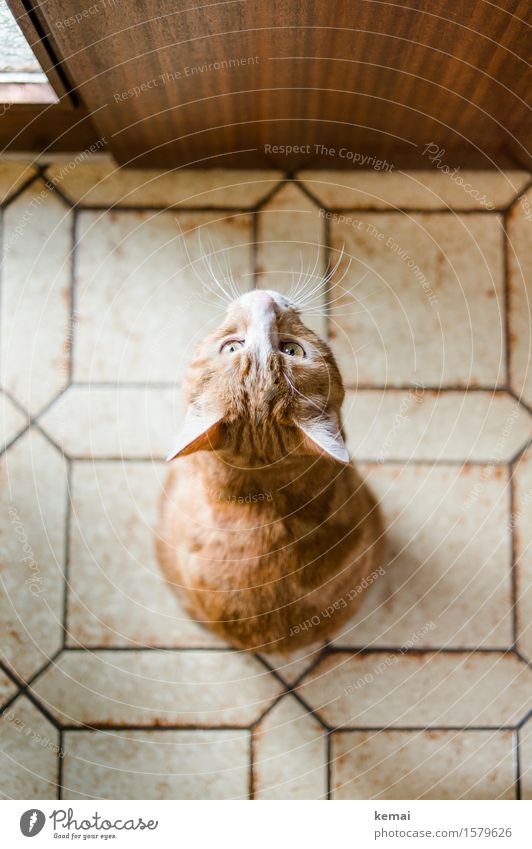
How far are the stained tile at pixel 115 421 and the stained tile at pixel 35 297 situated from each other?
70 millimetres

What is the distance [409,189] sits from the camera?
1.11m

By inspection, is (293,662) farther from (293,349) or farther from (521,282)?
(521,282)

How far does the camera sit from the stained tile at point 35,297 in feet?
3.57

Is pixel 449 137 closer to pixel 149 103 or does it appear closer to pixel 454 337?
pixel 454 337

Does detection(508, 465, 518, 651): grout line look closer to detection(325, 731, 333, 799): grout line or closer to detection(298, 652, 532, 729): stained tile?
detection(298, 652, 532, 729): stained tile

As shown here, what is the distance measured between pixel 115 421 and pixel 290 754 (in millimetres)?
590

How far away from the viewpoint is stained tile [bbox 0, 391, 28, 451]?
108cm

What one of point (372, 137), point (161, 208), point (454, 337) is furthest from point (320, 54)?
point (454, 337)

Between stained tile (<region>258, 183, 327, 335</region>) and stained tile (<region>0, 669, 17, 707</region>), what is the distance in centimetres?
74

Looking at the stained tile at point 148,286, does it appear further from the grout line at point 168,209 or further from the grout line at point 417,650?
the grout line at point 417,650

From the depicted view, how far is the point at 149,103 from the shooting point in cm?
96

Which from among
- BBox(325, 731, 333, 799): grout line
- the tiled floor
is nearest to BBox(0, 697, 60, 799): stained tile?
the tiled floor

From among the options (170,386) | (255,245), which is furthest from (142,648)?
(255,245)

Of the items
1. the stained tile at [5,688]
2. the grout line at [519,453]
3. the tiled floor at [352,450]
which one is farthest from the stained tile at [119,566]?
the grout line at [519,453]
